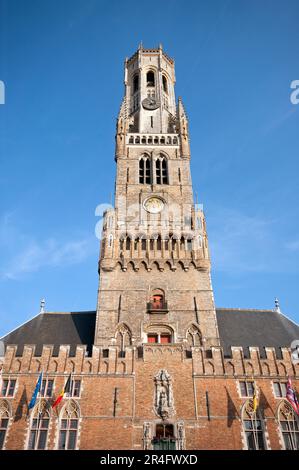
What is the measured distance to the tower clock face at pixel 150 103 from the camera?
4328 cm

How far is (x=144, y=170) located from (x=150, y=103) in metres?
10.2

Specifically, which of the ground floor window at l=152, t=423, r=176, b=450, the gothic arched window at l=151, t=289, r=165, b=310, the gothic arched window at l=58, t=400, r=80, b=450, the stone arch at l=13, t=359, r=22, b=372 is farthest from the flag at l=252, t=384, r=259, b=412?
the stone arch at l=13, t=359, r=22, b=372

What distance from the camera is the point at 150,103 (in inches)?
1720

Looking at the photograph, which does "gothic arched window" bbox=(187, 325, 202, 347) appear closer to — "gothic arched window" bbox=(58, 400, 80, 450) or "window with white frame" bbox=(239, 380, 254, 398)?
"window with white frame" bbox=(239, 380, 254, 398)

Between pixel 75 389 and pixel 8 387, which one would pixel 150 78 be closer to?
pixel 75 389

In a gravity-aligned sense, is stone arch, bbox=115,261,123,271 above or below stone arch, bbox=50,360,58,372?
above

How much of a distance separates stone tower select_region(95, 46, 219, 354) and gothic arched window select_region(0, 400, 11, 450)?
657 centimetres

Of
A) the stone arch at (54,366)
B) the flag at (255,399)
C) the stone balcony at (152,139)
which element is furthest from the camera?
the stone balcony at (152,139)

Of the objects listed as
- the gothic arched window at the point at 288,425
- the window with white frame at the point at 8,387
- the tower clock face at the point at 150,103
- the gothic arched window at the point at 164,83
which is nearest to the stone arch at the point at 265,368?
the gothic arched window at the point at 288,425

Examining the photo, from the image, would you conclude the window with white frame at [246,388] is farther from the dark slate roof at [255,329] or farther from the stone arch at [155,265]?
the stone arch at [155,265]

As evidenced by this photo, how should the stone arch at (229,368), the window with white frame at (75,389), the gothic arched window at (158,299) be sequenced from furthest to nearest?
the gothic arched window at (158,299) < the stone arch at (229,368) < the window with white frame at (75,389)

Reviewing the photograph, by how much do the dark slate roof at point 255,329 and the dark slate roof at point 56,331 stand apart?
384 inches

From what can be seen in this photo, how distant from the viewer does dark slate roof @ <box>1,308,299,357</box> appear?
28.8 m
